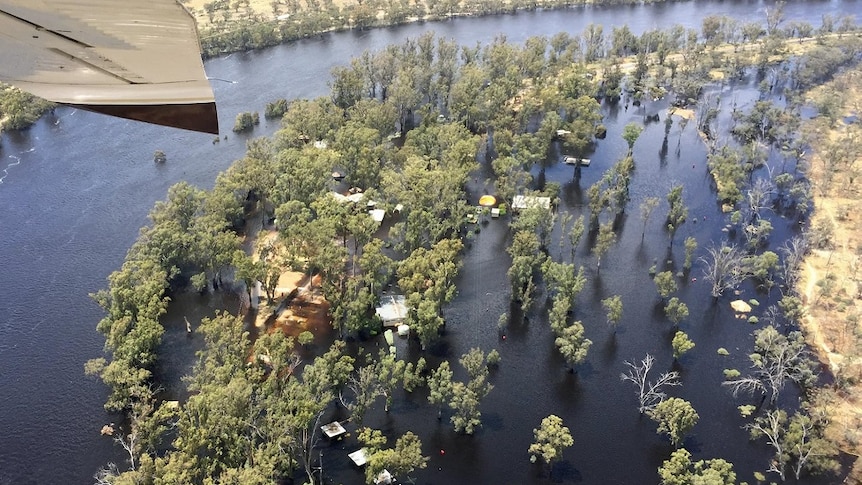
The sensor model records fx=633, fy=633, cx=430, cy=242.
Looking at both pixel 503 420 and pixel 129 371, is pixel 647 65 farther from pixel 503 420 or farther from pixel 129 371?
pixel 129 371

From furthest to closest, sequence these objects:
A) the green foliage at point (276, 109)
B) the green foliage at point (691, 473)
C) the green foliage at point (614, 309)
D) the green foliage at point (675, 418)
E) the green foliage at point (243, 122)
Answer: the green foliage at point (276, 109) < the green foliage at point (243, 122) < the green foliage at point (614, 309) < the green foliage at point (675, 418) < the green foliage at point (691, 473)

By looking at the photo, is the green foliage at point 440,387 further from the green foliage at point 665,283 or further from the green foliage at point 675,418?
the green foliage at point 665,283

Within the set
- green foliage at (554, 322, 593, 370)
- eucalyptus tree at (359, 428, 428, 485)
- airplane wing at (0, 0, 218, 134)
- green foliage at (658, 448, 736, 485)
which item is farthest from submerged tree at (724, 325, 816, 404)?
airplane wing at (0, 0, 218, 134)

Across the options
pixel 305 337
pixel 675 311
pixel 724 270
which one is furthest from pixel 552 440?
pixel 724 270

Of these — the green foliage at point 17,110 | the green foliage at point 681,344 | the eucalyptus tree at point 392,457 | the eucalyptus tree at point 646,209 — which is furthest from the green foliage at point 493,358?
the green foliage at point 17,110

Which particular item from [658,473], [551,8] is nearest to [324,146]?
[658,473]

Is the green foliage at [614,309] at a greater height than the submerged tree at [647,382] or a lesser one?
greater

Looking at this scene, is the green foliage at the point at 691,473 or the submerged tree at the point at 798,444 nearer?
the green foliage at the point at 691,473

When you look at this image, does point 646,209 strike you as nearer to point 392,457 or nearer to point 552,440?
point 552,440
